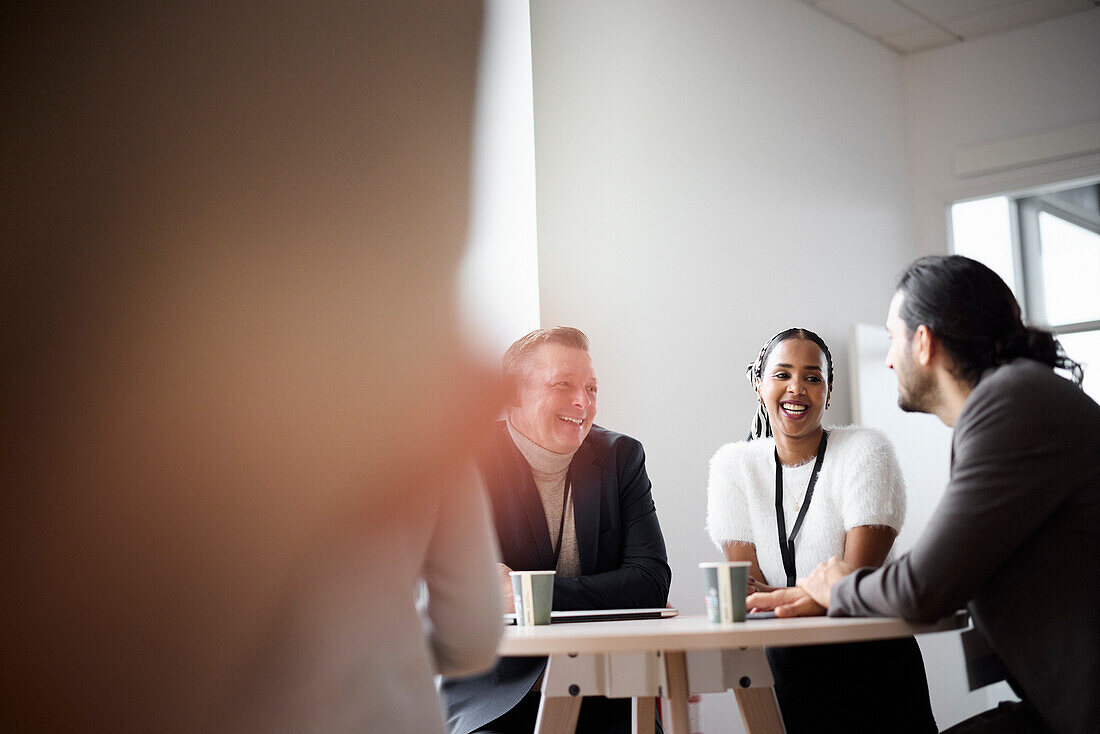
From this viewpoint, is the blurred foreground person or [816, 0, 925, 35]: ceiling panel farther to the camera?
[816, 0, 925, 35]: ceiling panel

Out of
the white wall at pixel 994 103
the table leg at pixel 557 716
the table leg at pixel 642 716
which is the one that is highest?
the white wall at pixel 994 103

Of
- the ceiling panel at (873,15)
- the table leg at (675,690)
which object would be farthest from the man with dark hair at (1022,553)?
the ceiling panel at (873,15)

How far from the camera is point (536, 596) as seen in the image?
1.39 m

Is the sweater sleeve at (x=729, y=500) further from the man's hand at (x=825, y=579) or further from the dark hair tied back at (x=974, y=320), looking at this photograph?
the dark hair tied back at (x=974, y=320)

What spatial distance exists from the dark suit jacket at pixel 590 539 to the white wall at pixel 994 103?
122 inches

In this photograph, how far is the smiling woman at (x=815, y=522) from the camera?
5.86 ft

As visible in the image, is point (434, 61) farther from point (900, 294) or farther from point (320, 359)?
point (900, 294)

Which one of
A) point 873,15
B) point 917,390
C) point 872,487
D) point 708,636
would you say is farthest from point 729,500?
point 873,15

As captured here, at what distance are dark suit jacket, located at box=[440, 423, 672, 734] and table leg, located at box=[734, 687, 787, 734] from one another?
11.6 inches

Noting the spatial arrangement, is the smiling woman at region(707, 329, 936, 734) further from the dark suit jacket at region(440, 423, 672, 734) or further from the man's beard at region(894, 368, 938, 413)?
the man's beard at region(894, 368, 938, 413)

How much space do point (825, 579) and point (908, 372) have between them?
32 cm

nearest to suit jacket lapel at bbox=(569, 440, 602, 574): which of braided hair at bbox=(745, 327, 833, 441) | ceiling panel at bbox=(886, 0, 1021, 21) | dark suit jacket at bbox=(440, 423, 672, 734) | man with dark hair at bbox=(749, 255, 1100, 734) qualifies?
dark suit jacket at bbox=(440, 423, 672, 734)

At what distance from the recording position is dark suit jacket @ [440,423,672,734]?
5.49ft

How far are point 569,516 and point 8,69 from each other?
65.3 inches
